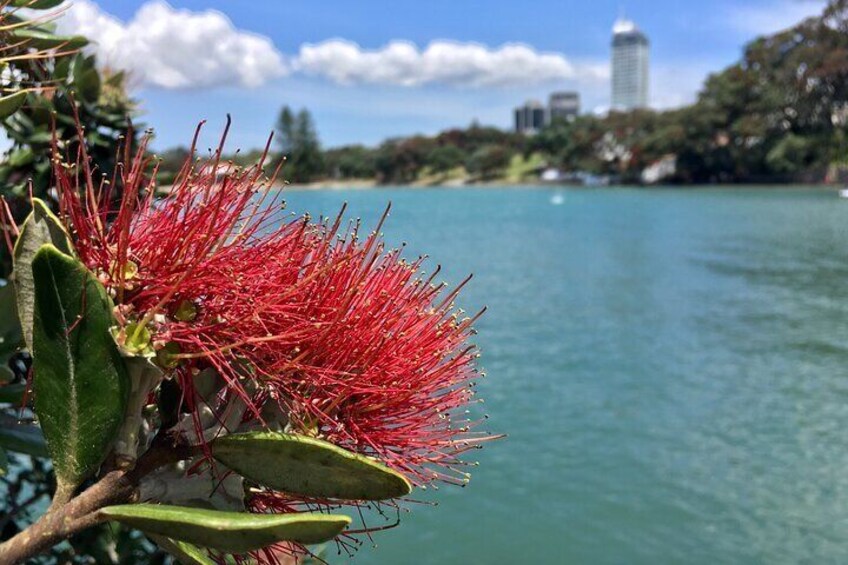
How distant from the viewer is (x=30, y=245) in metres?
0.84

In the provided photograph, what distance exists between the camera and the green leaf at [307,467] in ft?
2.56

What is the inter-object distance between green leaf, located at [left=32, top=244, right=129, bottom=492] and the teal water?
768 millimetres

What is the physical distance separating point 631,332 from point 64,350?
1524 centimetres

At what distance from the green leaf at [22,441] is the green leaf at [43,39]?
2.16 ft

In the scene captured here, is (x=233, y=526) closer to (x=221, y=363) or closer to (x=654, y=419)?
(x=221, y=363)

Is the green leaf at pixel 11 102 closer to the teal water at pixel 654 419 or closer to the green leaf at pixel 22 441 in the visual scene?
the green leaf at pixel 22 441

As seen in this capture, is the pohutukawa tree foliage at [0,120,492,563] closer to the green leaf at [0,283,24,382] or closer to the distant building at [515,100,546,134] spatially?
the green leaf at [0,283,24,382]

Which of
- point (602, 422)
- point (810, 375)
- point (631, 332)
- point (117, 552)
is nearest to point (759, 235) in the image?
point (631, 332)

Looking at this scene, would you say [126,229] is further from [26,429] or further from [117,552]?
[117,552]

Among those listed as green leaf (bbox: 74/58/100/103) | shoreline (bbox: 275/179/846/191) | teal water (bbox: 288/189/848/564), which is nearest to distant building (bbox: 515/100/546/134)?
shoreline (bbox: 275/179/846/191)

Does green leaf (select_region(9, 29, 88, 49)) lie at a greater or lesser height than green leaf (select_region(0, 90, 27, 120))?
greater

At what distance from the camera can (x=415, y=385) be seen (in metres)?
1.04

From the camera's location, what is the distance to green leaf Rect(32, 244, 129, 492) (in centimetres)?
78

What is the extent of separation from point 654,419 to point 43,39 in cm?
977
